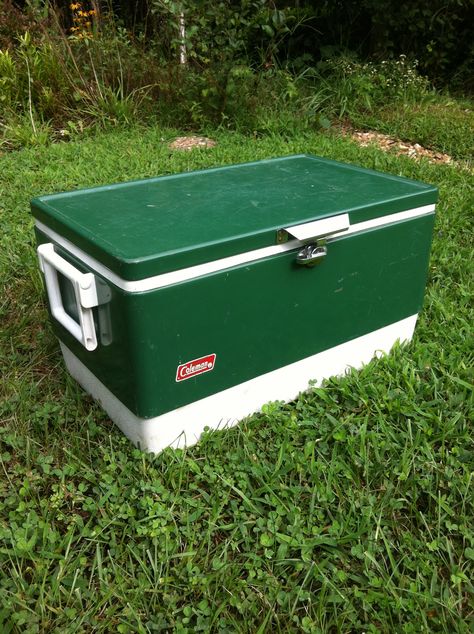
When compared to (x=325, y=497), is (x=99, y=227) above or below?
above

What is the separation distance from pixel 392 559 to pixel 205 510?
0.49m

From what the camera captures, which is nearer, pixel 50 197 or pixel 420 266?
pixel 50 197

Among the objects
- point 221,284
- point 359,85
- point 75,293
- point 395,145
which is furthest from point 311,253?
point 359,85

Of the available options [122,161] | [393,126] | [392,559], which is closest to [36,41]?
[122,161]

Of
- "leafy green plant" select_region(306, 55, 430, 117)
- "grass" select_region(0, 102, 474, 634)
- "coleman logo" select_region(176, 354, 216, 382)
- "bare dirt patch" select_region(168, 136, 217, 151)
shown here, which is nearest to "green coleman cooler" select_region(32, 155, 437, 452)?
"coleman logo" select_region(176, 354, 216, 382)

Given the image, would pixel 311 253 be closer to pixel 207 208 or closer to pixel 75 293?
pixel 207 208

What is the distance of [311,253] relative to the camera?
163 centimetres

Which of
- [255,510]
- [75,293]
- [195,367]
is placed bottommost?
[255,510]

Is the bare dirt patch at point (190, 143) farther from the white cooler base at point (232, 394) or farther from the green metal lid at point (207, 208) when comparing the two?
the white cooler base at point (232, 394)

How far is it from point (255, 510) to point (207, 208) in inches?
33.6

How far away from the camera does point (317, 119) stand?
4848 millimetres

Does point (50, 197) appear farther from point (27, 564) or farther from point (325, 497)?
point (325, 497)

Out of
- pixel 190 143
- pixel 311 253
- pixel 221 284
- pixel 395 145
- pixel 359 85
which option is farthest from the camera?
pixel 359 85

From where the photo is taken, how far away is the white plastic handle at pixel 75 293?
147 centimetres
